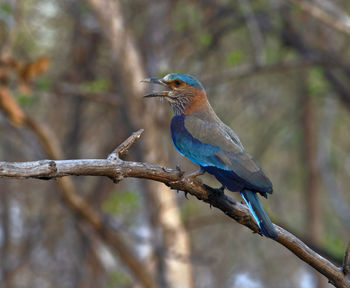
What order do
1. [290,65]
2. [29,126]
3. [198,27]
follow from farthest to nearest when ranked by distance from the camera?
[198,27] → [290,65] → [29,126]

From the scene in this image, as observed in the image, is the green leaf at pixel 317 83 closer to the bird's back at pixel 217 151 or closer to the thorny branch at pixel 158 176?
the bird's back at pixel 217 151

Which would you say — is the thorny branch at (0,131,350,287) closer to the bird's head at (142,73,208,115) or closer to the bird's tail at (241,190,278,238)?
the bird's tail at (241,190,278,238)

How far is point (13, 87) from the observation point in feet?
32.5

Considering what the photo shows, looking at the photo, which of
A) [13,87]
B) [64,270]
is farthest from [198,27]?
[64,270]

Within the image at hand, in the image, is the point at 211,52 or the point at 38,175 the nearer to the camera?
the point at 38,175

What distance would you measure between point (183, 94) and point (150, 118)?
167 inches

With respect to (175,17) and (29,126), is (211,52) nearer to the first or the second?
(175,17)

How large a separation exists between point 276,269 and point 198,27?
8.88m

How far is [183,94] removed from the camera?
5621mm

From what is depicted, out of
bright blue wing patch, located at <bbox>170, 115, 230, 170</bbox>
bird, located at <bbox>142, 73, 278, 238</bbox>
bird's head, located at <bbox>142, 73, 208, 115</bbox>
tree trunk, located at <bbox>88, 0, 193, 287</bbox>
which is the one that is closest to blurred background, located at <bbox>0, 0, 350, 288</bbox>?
tree trunk, located at <bbox>88, 0, 193, 287</bbox>

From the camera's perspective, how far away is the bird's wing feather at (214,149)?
4.39m

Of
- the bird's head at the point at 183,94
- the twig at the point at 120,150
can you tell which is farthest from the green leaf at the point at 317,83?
the twig at the point at 120,150

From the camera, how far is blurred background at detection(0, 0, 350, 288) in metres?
9.77

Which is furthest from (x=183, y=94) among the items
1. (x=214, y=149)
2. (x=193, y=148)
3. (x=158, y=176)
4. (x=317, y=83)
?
(x=317, y=83)
